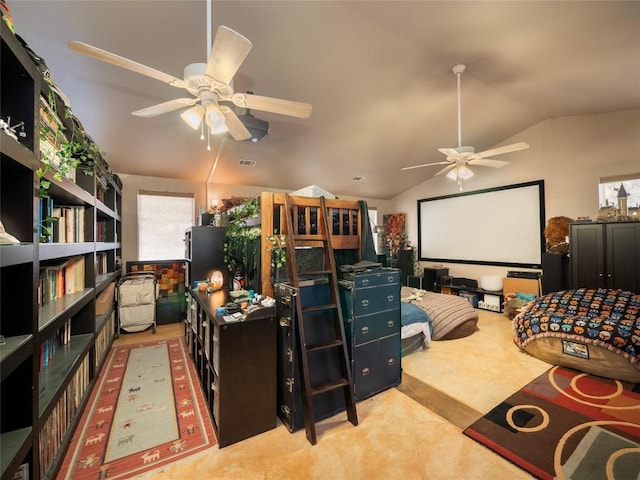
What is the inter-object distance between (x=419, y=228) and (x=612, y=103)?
3.98 metres

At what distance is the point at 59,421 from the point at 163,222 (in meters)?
3.76

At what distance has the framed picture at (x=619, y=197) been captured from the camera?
392 cm

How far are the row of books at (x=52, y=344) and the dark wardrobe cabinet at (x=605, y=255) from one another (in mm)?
6113

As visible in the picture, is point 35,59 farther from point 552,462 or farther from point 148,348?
point 552,462

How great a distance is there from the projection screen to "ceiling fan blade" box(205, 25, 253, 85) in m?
5.67

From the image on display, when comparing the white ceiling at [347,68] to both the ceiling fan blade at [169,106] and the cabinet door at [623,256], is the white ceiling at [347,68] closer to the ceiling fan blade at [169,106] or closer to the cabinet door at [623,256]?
the ceiling fan blade at [169,106]

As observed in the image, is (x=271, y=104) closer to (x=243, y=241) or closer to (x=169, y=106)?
(x=169, y=106)

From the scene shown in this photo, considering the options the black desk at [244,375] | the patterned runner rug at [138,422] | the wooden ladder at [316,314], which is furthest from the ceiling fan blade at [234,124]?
the patterned runner rug at [138,422]

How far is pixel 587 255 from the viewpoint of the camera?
4.01 meters

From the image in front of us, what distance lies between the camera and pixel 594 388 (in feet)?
8.48

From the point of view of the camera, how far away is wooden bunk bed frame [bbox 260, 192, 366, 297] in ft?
7.50

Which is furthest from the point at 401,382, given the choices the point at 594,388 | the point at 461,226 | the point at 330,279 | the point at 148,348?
the point at 461,226

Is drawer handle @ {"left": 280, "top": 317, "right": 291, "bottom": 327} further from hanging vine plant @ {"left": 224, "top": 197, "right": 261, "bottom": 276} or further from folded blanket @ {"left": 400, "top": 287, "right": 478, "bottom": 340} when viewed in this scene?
folded blanket @ {"left": 400, "top": 287, "right": 478, "bottom": 340}

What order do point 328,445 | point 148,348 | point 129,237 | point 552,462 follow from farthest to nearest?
point 129,237 < point 148,348 < point 328,445 < point 552,462
